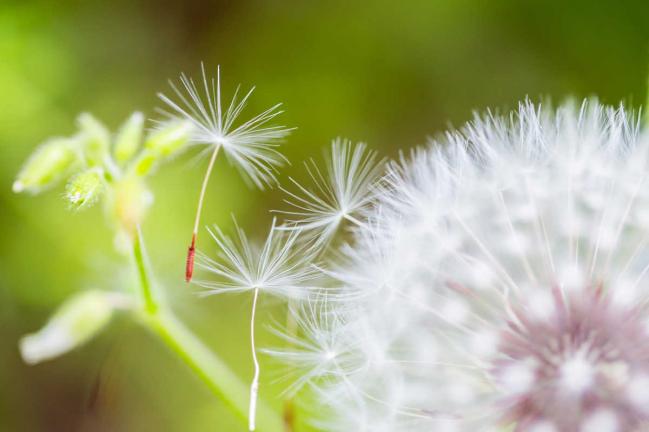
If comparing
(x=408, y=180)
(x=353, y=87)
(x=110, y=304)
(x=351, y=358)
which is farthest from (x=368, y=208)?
(x=353, y=87)

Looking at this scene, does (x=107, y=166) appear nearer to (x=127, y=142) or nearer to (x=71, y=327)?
(x=127, y=142)

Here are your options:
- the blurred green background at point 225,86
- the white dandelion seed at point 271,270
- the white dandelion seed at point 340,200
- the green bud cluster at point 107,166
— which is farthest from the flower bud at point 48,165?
the blurred green background at point 225,86

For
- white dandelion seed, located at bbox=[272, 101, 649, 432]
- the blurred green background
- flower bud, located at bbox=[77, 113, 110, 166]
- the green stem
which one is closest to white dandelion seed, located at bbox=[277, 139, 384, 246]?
white dandelion seed, located at bbox=[272, 101, 649, 432]

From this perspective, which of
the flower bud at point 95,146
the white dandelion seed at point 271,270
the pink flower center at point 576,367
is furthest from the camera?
the white dandelion seed at point 271,270

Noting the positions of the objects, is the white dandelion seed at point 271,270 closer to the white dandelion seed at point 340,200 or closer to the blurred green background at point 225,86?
the white dandelion seed at point 340,200

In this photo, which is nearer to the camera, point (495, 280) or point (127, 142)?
point (127, 142)

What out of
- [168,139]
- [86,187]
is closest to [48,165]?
[86,187]

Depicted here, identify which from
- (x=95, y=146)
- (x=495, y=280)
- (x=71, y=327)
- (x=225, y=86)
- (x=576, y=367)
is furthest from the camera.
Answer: (x=225, y=86)
